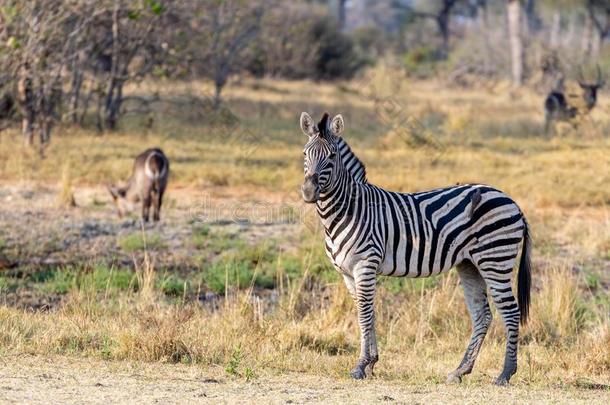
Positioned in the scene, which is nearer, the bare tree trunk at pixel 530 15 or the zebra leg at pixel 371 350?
the zebra leg at pixel 371 350

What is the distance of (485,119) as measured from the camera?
2577 centimetres

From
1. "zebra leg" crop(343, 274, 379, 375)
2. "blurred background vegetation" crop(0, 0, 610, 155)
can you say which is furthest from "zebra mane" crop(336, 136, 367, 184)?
"blurred background vegetation" crop(0, 0, 610, 155)

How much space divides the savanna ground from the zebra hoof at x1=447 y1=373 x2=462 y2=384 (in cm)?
6

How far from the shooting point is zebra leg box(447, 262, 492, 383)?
6969mm

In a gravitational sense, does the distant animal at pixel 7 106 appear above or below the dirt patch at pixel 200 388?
above

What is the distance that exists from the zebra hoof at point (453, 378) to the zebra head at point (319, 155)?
1467mm

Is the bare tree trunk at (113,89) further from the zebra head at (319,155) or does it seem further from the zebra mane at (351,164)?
the zebra head at (319,155)

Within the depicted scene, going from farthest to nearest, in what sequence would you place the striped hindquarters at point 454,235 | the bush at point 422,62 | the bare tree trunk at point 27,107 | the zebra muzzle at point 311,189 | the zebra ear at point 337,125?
the bush at point 422,62
the bare tree trunk at point 27,107
the striped hindquarters at point 454,235
the zebra ear at point 337,125
the zebra muzzle at point 311,189

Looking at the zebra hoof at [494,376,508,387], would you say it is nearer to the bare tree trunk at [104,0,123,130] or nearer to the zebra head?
the zebra head

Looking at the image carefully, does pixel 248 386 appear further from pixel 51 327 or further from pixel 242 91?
pixel 242 91

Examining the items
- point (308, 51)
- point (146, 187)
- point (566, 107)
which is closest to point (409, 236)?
point (146, 187)

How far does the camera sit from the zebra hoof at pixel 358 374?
666 cm

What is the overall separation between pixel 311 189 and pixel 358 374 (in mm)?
1246

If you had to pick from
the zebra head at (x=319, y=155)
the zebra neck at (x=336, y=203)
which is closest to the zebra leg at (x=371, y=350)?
the zebra neck at (x=336, y=203)
